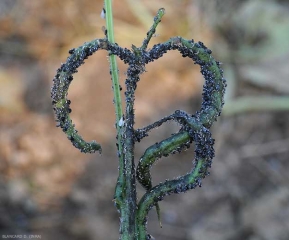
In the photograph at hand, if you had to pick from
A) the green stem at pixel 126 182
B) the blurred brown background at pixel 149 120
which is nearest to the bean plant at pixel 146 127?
the green stem at pixel 126 182

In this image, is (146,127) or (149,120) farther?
(149,120)

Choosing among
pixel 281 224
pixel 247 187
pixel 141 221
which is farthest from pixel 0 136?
pixel 141 221

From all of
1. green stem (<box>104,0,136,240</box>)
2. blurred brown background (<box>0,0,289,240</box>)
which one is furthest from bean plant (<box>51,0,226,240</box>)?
blurred brown background (<box>0,0,289,240</box>)

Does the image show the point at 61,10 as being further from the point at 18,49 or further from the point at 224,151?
the point at 224,151

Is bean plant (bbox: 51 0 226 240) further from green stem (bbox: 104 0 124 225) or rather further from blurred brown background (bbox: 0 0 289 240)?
blurred brown background (bbox: 0 0 289 240)

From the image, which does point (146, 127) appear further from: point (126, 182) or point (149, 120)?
point (149, 120)

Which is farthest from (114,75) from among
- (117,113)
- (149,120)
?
(149,120)
